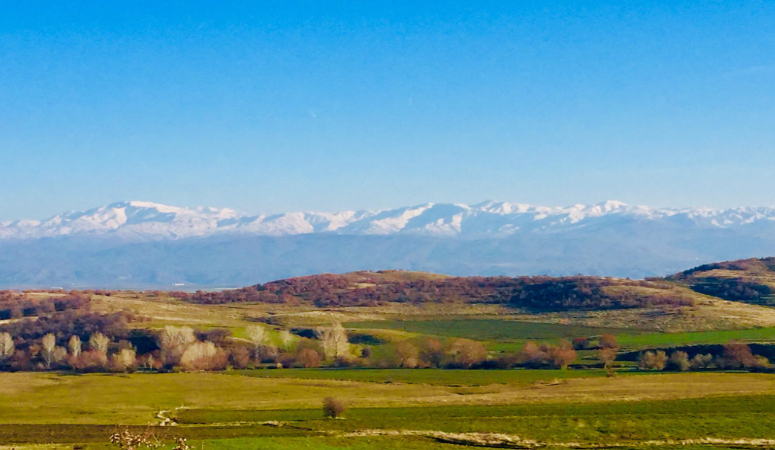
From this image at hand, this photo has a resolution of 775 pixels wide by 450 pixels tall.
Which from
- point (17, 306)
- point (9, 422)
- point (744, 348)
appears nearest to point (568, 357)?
point (744, 348)

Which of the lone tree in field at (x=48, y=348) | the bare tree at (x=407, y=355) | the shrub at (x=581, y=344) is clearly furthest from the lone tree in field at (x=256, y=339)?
the shrub at (x=581, y=344)

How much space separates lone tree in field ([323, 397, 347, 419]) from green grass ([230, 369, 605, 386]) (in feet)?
93.8

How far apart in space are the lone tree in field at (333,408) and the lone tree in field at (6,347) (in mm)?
87985

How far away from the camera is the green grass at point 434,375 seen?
11062 centimetres

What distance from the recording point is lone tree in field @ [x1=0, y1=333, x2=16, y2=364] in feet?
475

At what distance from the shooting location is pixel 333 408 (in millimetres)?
81688

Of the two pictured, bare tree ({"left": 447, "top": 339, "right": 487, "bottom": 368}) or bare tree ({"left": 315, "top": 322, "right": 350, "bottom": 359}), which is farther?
bare tree ({"left": 315, "top": 322, "right": 350, "bottom": 359})

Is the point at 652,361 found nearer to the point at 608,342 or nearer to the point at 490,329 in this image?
the point at 608,342

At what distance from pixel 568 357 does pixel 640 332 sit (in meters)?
41.9

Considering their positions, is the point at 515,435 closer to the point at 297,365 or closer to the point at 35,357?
the point at 297,365

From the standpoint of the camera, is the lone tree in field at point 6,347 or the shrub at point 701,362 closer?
the shrub at point 701,362

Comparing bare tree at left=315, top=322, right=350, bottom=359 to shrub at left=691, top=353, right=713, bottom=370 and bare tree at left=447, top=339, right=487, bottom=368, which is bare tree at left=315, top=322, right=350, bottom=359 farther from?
shrub at left=691, top=353, right=713, bottom=370

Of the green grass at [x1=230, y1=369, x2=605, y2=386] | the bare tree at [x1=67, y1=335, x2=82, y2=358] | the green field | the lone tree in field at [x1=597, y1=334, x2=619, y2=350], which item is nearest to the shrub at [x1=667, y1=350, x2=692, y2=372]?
the green field

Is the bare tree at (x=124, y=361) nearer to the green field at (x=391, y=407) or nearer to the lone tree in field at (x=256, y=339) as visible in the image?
the green field at (x=391, y=407)
